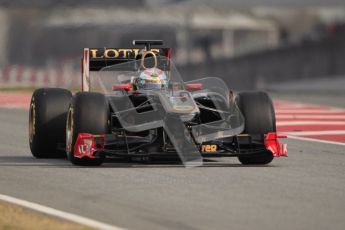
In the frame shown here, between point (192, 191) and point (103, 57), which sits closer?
point (192, 191)

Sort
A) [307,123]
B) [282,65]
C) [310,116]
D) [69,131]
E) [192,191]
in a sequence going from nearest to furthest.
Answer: [192,191]
[69,131]
[307,123]
[310,116]
[282,65]

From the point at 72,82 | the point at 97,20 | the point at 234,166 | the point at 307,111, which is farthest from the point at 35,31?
the point at 234,166

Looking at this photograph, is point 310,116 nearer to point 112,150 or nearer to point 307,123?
point 307,123

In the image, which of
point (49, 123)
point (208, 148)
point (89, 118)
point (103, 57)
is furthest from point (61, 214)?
point (103, 57)

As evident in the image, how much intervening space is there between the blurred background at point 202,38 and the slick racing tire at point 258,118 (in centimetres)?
3037

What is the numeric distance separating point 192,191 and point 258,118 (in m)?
2.62

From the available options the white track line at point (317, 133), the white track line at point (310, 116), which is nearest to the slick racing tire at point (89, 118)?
the white track line at point (317, 133)

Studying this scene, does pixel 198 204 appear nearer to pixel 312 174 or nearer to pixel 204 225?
pixel 204 225

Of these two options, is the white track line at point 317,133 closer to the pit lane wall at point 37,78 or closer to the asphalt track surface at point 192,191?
the asphalt track surface at point 192,191

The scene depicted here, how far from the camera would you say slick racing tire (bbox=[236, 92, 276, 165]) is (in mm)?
13000

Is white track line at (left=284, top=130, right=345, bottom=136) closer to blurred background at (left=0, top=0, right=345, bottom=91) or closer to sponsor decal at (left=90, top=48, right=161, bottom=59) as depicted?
sponsor decal at (left=90, top=48, right=161, bottom=59)

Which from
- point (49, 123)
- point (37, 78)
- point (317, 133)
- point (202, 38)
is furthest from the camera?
point (202, 38)

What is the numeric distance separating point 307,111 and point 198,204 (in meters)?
14.4

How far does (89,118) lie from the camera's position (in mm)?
12727
